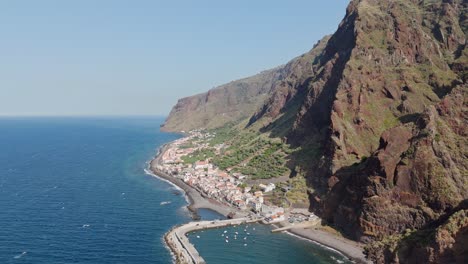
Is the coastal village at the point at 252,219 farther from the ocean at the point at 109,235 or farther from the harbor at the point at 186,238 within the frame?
the ocean at the point at 109,235

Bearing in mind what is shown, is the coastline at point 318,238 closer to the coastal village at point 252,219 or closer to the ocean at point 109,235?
the coastal village at point 252,219

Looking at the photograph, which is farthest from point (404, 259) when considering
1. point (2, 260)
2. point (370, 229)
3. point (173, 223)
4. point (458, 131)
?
point (2, 260)

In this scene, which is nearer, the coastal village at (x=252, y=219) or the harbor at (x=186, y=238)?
the harbor at (x=186, y=238)

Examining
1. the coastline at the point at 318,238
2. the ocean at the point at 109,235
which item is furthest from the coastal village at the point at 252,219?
the ocean at the point at 109,235

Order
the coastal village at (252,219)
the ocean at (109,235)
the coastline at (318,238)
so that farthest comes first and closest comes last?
1. the coastal village at (252,219)
2. the coastline at (318,238)
3. the ocean at (109,235)

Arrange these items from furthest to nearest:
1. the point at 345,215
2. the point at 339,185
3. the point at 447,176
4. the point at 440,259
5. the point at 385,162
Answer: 1. the point at 339,185
2. the point at 345,215
3. the point at 385,162
4. the point at 447,176
5. the point at 440,259

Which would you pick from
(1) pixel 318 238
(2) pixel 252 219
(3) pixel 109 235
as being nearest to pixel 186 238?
(3) pixel 109 235

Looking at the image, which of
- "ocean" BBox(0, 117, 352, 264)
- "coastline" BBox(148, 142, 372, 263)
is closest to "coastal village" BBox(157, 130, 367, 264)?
"coastline" BBox(148, 142, 372, 263)

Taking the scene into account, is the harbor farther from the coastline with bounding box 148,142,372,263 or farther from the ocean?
the ocean

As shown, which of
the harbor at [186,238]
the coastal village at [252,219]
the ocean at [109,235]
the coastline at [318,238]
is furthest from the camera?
the coastal village at [252,219]

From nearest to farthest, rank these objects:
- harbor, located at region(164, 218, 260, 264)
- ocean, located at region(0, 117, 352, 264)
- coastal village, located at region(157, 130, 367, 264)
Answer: harbor, located at region(164, 218, 260, 264) → ocean, located at region(0, 117, 352, 264) → coastal village, located at region(157, 130, 367, 264)

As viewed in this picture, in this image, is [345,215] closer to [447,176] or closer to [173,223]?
[447,176]
